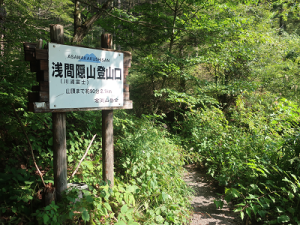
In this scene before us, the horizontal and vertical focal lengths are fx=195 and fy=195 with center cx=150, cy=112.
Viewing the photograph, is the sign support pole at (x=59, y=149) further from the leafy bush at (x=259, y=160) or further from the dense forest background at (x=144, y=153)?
the leafy bush at (x=259, y=160)

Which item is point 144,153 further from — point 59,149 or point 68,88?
point 68,88

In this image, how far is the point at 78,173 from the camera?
2996 mm

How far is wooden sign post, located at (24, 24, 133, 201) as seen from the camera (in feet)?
6.95

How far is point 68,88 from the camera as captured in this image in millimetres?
2250

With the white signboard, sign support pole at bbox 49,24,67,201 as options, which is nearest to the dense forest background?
sign support pole at bbox 49,24,67,201

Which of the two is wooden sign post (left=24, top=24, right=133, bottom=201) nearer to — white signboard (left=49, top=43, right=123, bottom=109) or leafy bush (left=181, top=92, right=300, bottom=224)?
white signboard (left=49, top=43, right=123, bottom=109)

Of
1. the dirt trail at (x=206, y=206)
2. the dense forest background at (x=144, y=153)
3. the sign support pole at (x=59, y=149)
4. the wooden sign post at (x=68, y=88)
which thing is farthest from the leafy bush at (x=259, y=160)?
the sign support pole at (x=59, y=149)

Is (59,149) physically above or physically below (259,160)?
above

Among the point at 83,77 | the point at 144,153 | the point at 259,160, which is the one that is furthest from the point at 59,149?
the point at 259,160

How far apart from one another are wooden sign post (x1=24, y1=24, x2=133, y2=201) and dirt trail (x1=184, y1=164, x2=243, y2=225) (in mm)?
1714

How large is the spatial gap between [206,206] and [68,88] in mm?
3160

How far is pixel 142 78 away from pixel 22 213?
7.02 metres

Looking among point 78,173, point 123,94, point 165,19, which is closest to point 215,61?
point 165,19

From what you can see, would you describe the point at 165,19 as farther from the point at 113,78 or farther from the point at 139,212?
the point at 139,212
